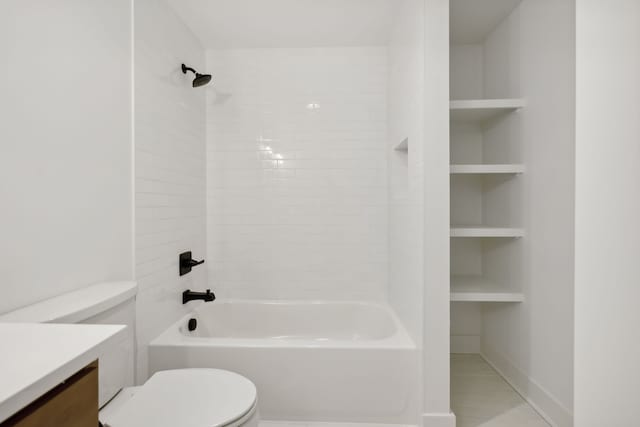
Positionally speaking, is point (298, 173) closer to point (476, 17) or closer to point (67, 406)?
point (476, 17)

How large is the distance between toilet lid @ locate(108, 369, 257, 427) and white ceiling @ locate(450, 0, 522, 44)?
2.43 meters

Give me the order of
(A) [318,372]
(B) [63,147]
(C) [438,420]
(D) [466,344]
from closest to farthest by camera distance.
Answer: (B) [63,147]
(C) [438,420]
(A) [318,372]
(D) [466,344]

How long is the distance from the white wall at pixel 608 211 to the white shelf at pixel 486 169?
1.04 meters

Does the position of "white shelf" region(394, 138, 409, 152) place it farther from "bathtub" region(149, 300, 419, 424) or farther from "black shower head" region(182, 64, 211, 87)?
"black shower head" region(182, 64, 211, 87)

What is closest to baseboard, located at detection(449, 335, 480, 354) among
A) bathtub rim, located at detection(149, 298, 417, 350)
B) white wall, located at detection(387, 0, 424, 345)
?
white wall, located at detection(387, 0, 424, 345)

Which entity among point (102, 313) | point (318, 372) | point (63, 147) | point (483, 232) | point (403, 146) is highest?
point (403, 146)

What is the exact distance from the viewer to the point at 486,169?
1960 mm

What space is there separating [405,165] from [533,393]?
5.05ft

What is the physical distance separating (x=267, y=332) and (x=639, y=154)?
2.35 metres

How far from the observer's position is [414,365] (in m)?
1.75

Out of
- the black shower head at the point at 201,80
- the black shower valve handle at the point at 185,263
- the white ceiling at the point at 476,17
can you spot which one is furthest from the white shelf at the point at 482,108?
the black shower valve handle at the point at 185,263

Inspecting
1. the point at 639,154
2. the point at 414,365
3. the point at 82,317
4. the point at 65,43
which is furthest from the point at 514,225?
the point at 65,43

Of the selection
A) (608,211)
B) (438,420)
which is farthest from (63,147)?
(438,420)

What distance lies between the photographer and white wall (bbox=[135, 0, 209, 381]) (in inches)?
68.7
